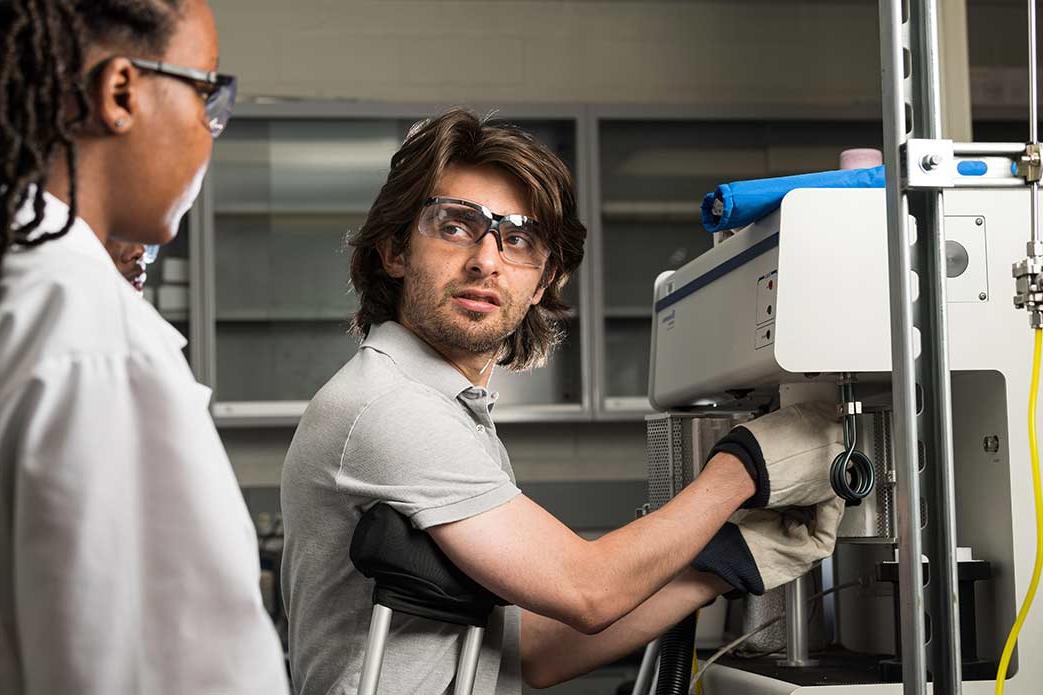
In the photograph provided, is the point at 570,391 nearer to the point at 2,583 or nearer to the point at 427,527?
the point at 427,527

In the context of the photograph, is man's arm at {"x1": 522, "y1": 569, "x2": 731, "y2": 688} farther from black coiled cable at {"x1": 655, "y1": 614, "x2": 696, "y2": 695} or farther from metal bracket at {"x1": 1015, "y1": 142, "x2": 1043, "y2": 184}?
metal bracket at {"x1": 1015, "y1": 142, "x2": 1043, "y2": 184}

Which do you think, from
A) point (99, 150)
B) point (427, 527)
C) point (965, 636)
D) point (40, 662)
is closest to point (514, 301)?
point (427, 527)

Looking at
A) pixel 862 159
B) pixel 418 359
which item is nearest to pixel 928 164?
pixel 862 159

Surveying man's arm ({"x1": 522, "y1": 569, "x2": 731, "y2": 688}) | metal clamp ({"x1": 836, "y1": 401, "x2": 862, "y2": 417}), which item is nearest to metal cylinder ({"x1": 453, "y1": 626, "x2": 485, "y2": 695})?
man's arm ({"x1": 522, "y1": 569, "x2": 731, "y2": 688})

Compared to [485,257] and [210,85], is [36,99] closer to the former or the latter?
[210,85]

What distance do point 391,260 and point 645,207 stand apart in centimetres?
202

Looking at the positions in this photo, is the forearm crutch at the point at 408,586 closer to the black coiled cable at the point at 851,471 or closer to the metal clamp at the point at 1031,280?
the black coiled cable at the point at 851,471

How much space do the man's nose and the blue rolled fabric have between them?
280mm

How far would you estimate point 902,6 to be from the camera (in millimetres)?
1218

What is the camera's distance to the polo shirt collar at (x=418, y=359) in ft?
4.80

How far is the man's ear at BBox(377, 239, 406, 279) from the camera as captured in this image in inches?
63.2

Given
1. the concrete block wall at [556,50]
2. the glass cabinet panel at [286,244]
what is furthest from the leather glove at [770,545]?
the concrete block wall at [556,50]

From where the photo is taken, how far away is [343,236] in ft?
11.1

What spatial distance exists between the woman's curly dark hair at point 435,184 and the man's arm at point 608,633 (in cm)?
44
